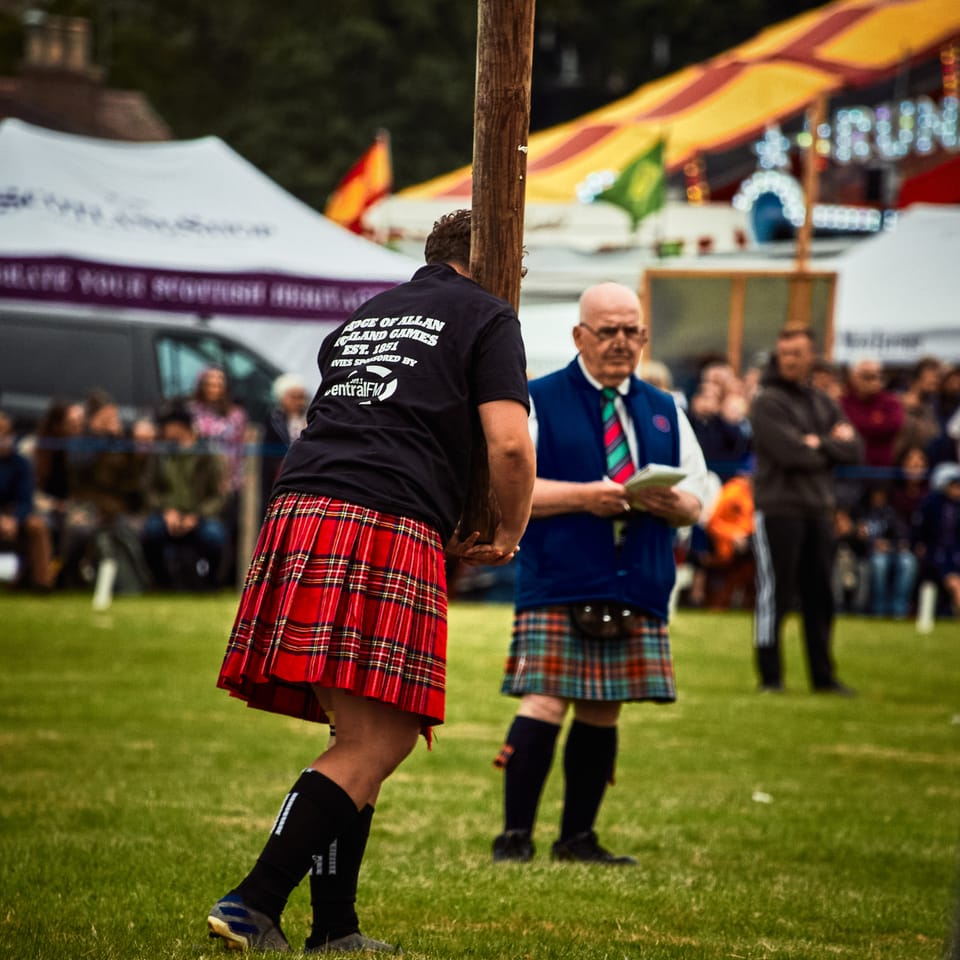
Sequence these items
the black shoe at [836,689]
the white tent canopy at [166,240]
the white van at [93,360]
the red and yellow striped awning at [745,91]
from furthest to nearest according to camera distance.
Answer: the red and yellow striped awning at [745,91] → the white van at [93,360] → the white tent canopy at [166,240] → the black shoe at [836,689]

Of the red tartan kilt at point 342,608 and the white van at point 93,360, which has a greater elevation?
the white van at point 93,360

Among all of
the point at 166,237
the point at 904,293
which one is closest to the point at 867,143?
the point at 904,293

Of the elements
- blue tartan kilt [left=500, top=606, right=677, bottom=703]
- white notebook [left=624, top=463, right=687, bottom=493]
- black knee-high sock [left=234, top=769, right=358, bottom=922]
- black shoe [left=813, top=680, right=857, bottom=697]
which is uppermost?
white notebook [left=624, top=463, right=687, bottom=493]

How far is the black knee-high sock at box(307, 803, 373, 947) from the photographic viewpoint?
12.9 ft

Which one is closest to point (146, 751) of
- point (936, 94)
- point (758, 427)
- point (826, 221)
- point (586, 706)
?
point (586, 706)

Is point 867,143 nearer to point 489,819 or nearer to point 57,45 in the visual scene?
point 57,45

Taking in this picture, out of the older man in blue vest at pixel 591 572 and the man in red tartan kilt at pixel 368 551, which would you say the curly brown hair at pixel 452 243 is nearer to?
the man in red tartan kilt at pixel 368 551

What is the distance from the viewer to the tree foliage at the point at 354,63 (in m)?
37.8

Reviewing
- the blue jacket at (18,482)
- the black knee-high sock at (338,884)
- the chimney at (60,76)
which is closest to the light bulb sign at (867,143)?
the blue jacket at (18,482)

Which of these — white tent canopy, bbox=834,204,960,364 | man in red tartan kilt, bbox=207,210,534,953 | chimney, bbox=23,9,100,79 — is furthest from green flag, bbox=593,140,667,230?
chimney, bbox=23,9,100,79

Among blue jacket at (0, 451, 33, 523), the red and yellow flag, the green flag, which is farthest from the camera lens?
the red and yellow flag

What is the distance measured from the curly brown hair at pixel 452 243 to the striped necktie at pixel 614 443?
4.76 feet

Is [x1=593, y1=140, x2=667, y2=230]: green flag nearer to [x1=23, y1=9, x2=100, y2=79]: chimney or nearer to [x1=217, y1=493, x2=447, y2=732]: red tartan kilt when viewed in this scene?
[x1=217, y1=493, x2=447, y2=732]: red tartan kilt

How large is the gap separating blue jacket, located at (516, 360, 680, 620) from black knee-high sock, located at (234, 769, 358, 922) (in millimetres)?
1714
